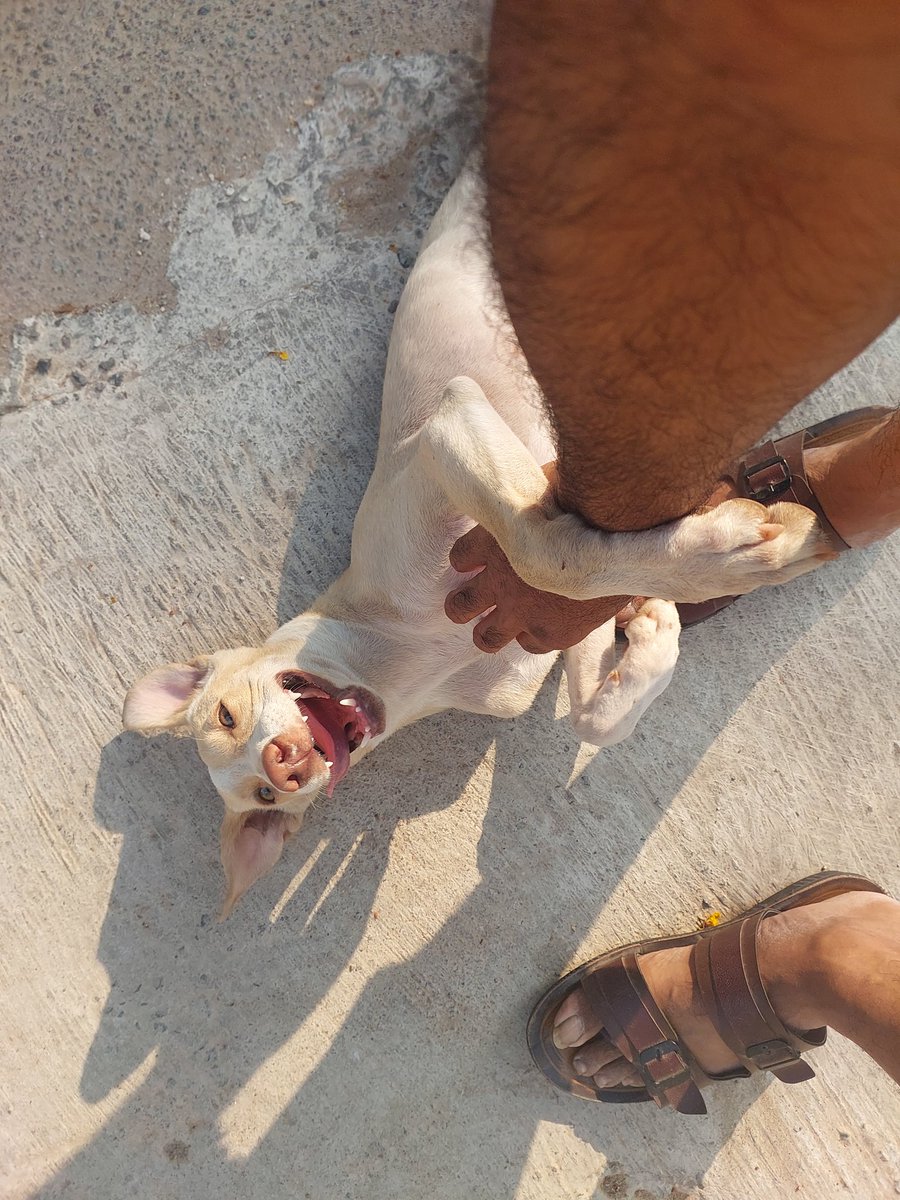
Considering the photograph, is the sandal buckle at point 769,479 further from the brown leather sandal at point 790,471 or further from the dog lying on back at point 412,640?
the dog lying on back at point 412,640

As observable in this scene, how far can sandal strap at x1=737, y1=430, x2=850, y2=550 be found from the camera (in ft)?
9.77

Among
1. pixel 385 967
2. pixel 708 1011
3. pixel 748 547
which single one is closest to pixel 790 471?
pixel 748 547

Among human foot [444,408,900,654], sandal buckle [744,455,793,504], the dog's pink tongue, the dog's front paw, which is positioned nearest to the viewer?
the dog's front paw

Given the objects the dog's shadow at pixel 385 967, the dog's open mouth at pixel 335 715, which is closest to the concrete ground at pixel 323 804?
the dog's shadow at pixel 385 967

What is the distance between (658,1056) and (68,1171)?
2.32m

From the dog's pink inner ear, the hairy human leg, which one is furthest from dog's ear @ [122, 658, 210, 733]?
the hairy human leg

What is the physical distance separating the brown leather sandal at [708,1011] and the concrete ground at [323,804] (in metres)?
0.15

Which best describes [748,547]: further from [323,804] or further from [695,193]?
[323,804]

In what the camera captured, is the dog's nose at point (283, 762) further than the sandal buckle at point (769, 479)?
No

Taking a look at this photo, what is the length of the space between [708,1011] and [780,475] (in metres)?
1.95

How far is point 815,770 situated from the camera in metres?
3.36

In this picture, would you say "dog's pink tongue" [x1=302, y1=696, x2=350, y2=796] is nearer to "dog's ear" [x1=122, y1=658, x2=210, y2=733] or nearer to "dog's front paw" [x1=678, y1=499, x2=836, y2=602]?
"dog's ear" [x1=122, y1=658, x2=210, y2=733]

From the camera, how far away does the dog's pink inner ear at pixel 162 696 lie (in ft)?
9.13

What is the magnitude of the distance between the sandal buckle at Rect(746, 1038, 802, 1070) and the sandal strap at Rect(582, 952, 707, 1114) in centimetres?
26
